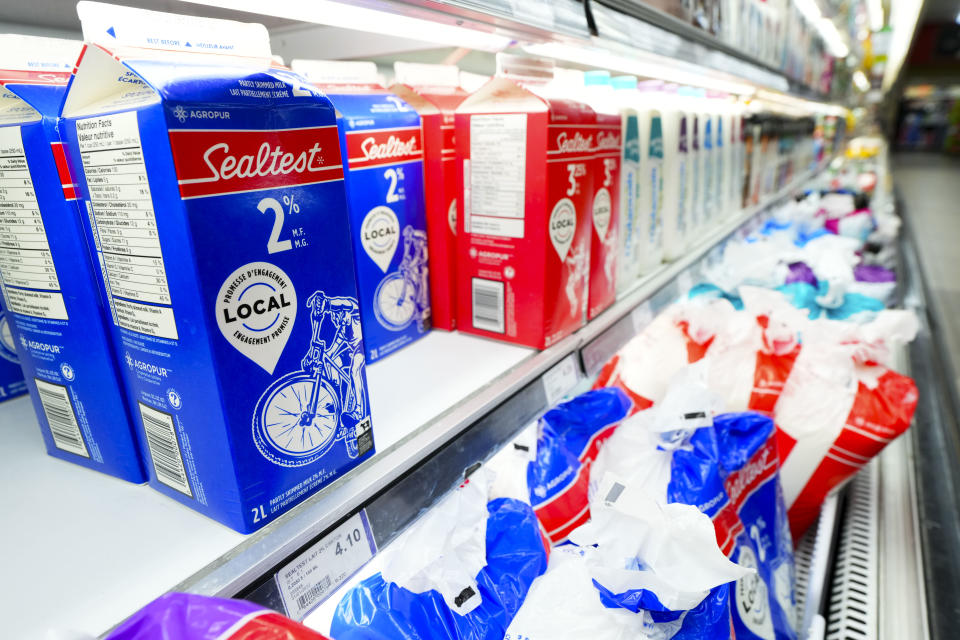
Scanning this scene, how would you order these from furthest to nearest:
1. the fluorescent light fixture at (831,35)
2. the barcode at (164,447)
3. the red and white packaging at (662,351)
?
the fluorescent light fixture at (831,35) < the red and white packaging at (662,351) < the barcode at (164,447)

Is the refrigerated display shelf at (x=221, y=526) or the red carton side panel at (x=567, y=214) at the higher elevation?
the red carton side panel at (x=567, y=214)

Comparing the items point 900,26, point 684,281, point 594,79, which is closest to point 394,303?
point 594,79

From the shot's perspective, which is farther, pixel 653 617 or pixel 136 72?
pixel 653 617

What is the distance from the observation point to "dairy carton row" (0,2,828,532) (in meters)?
0.45

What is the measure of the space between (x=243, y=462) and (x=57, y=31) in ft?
2.67

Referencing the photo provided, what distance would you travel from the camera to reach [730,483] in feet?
2.94

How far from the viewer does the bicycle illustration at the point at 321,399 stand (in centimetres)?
52

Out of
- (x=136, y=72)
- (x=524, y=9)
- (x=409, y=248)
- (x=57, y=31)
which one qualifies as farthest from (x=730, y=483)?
(x=57, y=31)

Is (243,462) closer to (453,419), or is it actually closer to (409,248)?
(453,419)

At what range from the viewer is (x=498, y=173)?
86 cm

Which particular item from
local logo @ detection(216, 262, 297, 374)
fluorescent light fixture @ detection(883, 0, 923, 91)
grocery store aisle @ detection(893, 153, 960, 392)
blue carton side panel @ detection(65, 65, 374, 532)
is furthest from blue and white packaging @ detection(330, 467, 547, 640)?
fluorescent light fixture @ detection(883, 0, 923, 91)

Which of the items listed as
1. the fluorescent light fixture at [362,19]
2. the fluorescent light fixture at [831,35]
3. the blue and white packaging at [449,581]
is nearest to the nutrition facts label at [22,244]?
the fluorescent light fixture at [362,19]

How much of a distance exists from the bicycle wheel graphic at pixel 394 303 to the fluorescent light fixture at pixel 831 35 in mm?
3585

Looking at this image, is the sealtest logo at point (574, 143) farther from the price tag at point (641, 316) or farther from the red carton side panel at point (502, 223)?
the price tag at point (641, 316)
